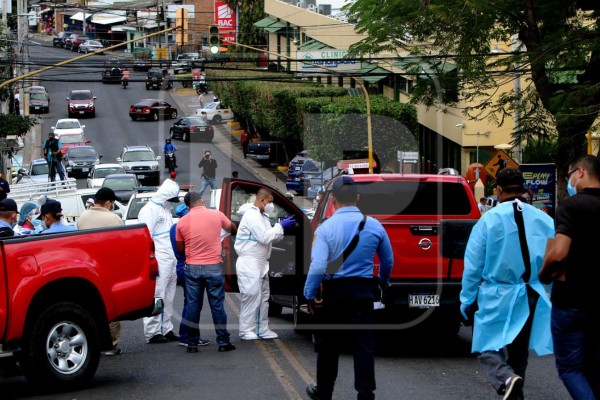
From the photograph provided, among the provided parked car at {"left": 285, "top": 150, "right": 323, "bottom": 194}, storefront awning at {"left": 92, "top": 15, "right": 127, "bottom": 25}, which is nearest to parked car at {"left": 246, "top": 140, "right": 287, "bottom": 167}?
parked car at {"left": 285, "top": 150, "right": 323, "bottom": 194}

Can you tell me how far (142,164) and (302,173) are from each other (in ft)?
23.8

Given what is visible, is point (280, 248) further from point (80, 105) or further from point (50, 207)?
point (80, 105)

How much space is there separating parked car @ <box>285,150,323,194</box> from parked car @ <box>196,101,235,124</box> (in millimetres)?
24004

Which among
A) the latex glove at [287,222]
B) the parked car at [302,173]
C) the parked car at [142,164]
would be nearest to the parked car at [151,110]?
the parked car at [142,164]

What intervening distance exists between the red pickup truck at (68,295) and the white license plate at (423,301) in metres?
2.86

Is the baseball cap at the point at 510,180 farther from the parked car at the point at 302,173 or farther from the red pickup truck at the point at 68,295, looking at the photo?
the parked car at the point at 302,173

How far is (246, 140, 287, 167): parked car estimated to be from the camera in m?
54.8

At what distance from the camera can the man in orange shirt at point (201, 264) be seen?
39.0 feet

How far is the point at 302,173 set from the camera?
4431cm

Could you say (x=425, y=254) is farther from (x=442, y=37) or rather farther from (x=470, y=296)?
(x=442, y=37)

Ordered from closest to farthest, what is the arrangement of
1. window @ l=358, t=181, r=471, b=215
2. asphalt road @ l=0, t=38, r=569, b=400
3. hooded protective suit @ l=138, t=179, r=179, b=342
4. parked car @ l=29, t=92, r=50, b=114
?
asphalt road @ l=0, t=38, r=569, b=400 → window @ l=358, t=181, r=471, b=215 → hooded protective suit @ l=138, t=179, r=179, b=342 → parked car @ l=29, t=92, r=50, b=114

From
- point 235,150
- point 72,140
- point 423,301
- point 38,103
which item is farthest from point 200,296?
point 38,103

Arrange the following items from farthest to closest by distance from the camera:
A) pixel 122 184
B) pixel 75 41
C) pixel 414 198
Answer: pixel 75 41 < pixel 122 184 < pixel 414 198

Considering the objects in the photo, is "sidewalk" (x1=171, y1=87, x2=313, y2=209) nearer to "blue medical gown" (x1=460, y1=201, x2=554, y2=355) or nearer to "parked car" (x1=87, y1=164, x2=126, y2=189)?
"parked car" (x1=87, y1=164, x2=126, y2=189)
